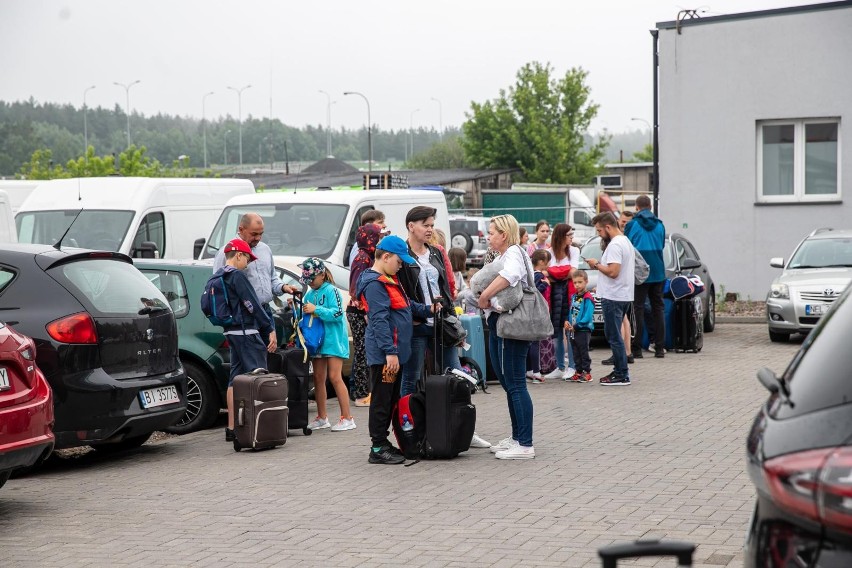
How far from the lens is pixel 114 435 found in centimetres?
900

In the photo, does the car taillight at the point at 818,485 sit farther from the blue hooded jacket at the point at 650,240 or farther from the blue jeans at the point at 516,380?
the blue hooded jacket at the point at 650,240

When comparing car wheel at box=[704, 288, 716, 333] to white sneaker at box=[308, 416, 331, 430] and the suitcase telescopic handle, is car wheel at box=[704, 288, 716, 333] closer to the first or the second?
white sneaker at box=[308, 416, 331, 430]

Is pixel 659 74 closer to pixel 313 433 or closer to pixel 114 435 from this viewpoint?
pixel 313 433

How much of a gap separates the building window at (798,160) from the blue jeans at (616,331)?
10.7 meters

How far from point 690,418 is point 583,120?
68.8 m

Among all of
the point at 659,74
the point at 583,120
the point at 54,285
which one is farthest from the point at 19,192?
the point at 583,120

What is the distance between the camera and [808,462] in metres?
3.19

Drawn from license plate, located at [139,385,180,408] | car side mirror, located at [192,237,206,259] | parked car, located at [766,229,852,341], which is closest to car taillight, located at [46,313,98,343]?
license plate, located at [139,385,180,408]

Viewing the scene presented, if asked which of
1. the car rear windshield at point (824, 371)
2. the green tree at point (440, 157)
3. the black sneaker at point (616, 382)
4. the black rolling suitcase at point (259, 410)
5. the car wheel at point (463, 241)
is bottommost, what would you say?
the black sneaker at point (616, 382)

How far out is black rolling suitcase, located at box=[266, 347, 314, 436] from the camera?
34.8 feet

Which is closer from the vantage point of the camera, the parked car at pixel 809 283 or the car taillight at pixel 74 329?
the car taillight at pixel 74 329

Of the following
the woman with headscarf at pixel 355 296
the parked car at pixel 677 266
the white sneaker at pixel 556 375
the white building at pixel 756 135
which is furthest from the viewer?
the white building at pixel 756 135

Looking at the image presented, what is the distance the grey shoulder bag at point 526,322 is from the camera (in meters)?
8.91

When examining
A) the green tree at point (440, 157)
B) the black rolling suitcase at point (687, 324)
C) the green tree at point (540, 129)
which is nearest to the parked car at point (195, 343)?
the black rolling suitcase at point (687, 324)
